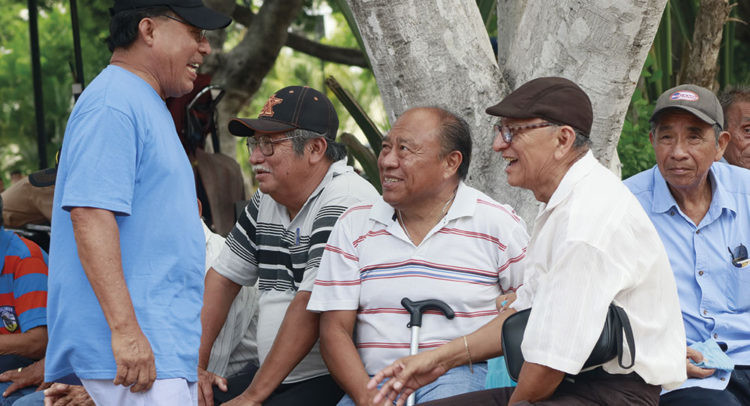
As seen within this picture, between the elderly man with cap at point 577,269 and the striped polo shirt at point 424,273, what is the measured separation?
327 millimetres

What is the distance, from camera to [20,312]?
3787mm

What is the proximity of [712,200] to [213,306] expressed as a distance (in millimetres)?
2112

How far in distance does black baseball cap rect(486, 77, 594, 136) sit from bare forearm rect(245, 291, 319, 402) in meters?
1.17

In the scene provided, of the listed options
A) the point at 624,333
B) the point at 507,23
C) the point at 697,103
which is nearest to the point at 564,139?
the point at 624,333

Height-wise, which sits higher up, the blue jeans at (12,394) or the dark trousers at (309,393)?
the dark trousers at (309,393)

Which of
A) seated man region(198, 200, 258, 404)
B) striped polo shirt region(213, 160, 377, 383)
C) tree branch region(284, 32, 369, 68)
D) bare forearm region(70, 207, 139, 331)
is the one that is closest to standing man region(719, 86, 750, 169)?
striped polo shirt region(213, 160, 377, 383)

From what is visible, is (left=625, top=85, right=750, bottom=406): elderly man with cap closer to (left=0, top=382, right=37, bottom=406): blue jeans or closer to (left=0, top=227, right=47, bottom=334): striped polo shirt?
(left=0, top=227, right=47, bottom=334): striped polo shirt

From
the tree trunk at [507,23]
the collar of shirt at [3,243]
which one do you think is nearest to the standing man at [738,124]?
the tree trunk at [507,23]

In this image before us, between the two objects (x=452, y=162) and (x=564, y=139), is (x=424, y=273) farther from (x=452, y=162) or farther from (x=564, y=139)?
(x=564, y=139)

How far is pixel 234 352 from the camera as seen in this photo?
3795 mm

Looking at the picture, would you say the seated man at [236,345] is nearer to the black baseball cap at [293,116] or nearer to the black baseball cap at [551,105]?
the black baseball cap at [293,116]

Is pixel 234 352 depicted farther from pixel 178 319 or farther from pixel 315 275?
pixel 178 319

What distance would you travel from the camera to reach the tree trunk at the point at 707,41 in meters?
4.94

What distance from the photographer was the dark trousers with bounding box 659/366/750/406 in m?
3.01
